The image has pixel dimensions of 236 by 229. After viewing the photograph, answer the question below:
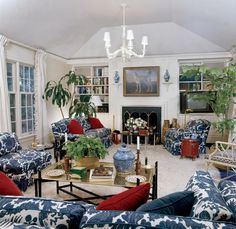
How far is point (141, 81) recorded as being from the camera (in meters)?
6.92

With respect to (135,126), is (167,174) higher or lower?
lower

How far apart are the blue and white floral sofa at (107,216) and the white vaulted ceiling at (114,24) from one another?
3695 millimetres

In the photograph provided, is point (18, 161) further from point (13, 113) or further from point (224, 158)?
point (224, 158)

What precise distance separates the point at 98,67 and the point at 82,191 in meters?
4.93

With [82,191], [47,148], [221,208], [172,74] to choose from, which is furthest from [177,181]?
[172,74]

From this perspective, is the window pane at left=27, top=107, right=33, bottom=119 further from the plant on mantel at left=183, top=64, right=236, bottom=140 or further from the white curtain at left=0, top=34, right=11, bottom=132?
the plant on mantel at left=183, top=64, right=236, bottom=140

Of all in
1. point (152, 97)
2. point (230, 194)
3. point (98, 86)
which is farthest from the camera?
point (98, 86)

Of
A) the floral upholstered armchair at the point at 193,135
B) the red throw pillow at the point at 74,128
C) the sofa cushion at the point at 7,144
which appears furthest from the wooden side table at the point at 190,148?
the sofa cushion at the point at 7,144

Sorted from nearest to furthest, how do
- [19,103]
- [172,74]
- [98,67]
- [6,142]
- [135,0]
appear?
[6,142], [135,0], [19,103], [172,74], [98,67]

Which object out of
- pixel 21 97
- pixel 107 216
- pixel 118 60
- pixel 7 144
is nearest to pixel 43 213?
pixel 107 216

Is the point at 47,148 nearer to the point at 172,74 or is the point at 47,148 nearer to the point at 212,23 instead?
the point at 172,74

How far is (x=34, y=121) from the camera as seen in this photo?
5867 mm

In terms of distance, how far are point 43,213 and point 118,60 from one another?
20.7 feet

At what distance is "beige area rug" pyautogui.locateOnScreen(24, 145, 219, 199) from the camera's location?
3312mm
